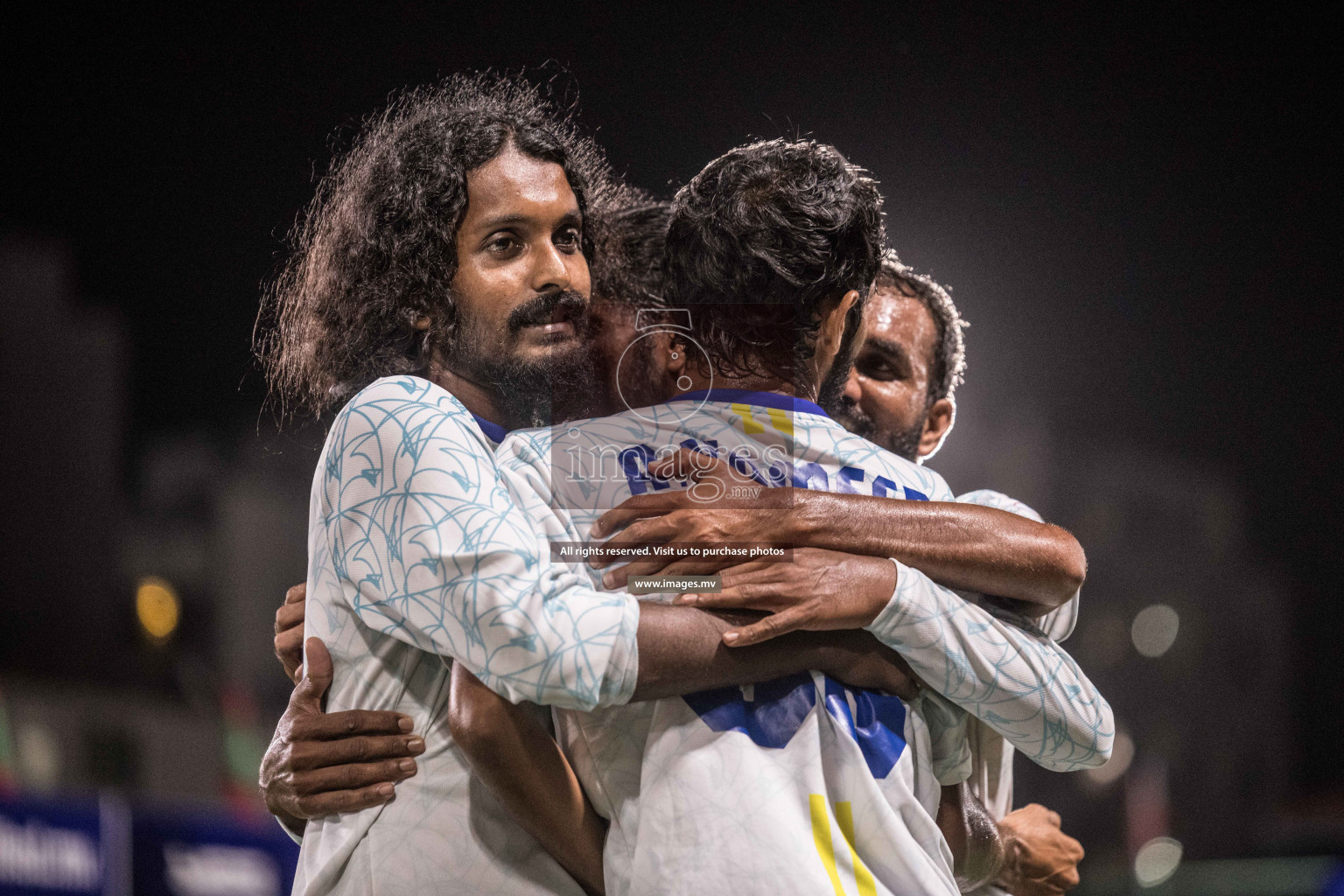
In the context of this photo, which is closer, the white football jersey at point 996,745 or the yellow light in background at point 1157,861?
the white football jersey at point 996,745

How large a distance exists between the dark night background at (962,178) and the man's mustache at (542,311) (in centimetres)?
124

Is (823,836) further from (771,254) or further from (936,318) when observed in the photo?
(936,318)

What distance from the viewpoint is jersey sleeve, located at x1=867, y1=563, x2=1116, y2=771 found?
2.98 feet

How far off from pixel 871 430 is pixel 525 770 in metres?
1.11

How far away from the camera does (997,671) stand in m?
0.92

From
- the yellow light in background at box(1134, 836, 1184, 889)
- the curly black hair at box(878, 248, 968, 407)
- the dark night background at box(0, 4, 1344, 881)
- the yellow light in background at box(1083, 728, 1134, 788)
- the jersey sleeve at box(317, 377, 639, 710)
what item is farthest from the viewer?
the yellow light in background at box(1083, 728, 1134, 788)

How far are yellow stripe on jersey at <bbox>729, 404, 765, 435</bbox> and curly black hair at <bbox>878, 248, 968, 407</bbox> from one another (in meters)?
1.02

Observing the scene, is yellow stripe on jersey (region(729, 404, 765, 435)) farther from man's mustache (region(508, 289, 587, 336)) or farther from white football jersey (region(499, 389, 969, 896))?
man's mustache (region(508, 289, 587, 336))

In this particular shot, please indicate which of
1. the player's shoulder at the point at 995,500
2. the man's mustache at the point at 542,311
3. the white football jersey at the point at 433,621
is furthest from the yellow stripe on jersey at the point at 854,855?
the man's mustache at the point at 542,311

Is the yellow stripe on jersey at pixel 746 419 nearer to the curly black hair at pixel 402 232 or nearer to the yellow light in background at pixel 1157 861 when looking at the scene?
the curly black hair at pixel 402 232

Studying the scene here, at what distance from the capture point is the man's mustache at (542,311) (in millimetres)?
1229

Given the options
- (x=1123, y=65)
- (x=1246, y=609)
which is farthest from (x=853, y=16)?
(x=1246, y=609)

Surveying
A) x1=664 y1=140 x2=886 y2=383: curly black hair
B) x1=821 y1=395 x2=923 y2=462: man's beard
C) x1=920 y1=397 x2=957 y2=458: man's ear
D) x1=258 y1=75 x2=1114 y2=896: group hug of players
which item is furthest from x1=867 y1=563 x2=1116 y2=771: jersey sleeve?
x1=920 y1=397 x2=957 y2=458: man's ear

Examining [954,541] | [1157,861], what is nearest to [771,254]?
[954,541]
